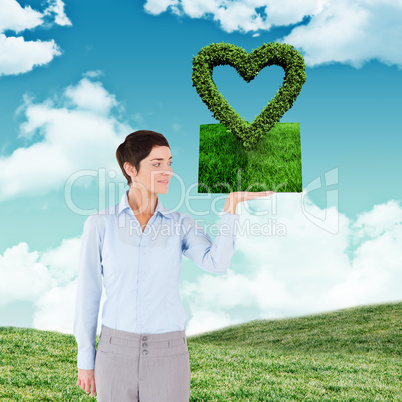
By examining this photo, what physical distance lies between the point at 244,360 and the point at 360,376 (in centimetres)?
210

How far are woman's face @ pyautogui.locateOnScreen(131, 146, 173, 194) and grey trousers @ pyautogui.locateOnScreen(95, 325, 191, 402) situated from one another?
0.94 meters

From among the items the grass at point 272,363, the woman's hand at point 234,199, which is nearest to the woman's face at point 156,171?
the woman's hand at point 234,199

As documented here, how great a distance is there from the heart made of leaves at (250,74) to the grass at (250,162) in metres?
0.09

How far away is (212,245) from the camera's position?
9.62 feet

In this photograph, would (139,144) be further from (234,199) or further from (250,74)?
(250,74)

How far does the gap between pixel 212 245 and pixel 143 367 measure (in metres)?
0.85

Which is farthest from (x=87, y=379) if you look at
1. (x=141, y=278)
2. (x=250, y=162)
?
(x=250, y=162)

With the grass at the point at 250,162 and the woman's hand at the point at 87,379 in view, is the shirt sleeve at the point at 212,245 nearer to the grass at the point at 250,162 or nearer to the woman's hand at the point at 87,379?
the woman's hand at the point at 87,379

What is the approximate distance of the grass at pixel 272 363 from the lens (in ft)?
22.7

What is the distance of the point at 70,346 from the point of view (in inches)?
375

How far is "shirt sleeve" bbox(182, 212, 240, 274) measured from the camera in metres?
2.86

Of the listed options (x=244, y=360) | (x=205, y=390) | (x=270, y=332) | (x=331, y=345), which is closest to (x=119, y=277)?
(x=205, y=390)

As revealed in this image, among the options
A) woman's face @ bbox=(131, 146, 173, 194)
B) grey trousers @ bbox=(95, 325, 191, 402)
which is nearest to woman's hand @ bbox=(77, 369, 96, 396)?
grey trousers @ bbox=(95, 325, 191, 402)

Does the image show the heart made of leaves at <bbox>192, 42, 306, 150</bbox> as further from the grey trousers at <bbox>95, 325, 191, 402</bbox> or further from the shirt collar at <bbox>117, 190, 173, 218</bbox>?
the grey trousers at <bbox>95, 325, 191, 402</bbox>
